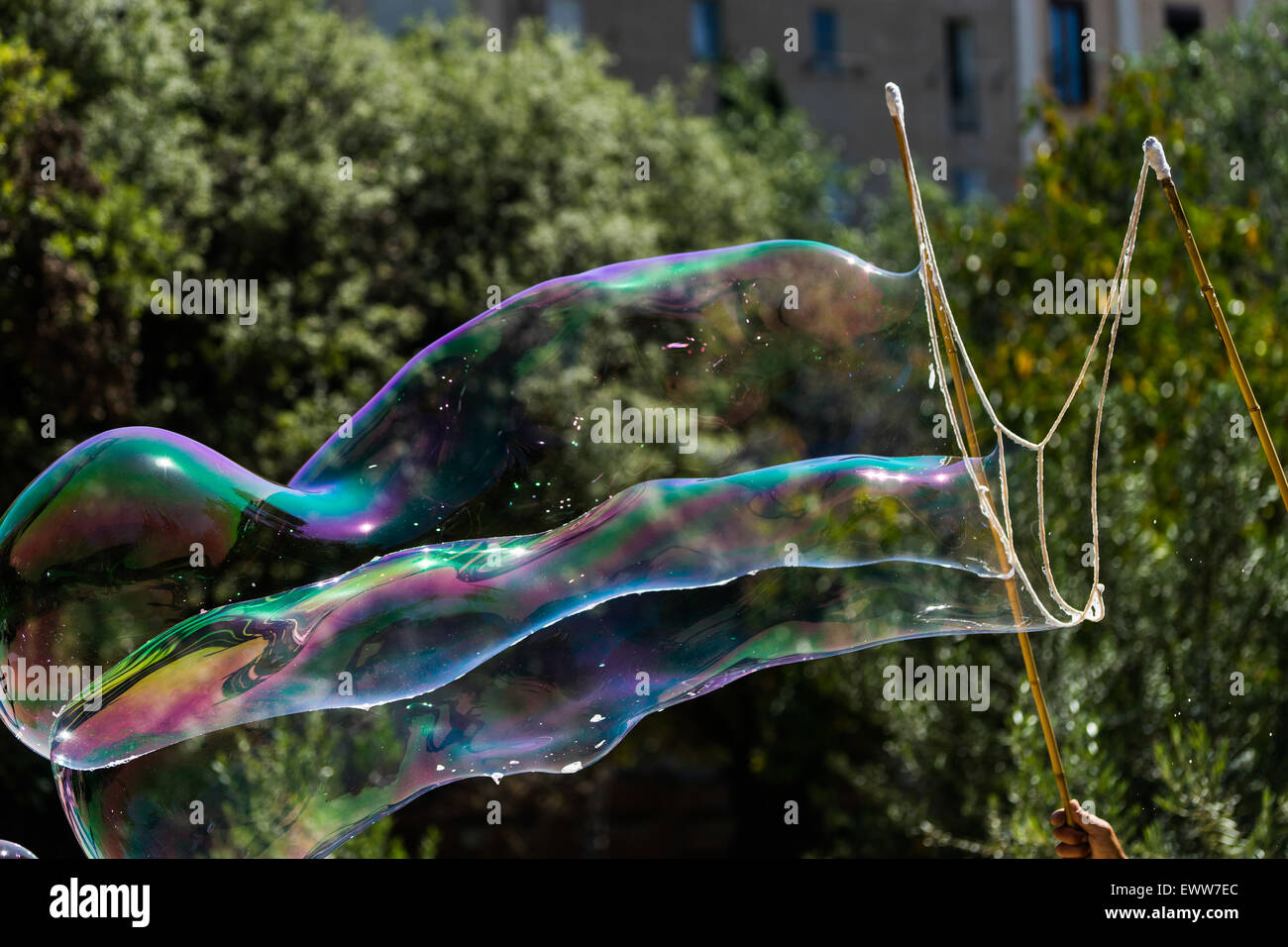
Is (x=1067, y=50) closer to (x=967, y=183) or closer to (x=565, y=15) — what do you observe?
(x=967, y=183)

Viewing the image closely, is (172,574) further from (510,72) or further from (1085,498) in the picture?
(510,72)

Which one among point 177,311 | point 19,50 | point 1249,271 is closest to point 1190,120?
point 1249,271

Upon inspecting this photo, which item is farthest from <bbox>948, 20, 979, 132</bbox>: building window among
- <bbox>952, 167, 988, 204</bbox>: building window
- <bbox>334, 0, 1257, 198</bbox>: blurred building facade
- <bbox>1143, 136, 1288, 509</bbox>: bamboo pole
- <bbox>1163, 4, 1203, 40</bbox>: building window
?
<bbox>1143, 136, 1288, 509</bbox>: bamboo pole

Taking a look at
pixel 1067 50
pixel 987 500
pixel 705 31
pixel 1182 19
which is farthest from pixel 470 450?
pixel 1182 19

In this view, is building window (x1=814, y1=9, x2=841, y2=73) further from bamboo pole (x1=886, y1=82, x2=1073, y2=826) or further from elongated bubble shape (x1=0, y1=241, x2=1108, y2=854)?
bamboo pole (x1=886, y1=82, x2=1073, y2=826)

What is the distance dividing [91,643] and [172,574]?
26 cm

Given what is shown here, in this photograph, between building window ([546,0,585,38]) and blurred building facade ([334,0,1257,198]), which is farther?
blurred building facade ([334,0,1257,198])

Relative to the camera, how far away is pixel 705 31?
19.4m

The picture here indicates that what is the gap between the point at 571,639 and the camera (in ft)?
11.8

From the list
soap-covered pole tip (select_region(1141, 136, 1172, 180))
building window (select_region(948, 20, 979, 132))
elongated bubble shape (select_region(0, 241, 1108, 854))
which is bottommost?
elongated bubble shape (select_region(0, 241, 1108, 854))

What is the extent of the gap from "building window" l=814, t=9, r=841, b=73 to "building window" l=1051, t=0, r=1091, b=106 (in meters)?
3.57

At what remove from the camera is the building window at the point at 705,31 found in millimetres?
19203

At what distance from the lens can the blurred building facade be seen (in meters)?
19.6

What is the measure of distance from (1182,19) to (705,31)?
7.67 meters
